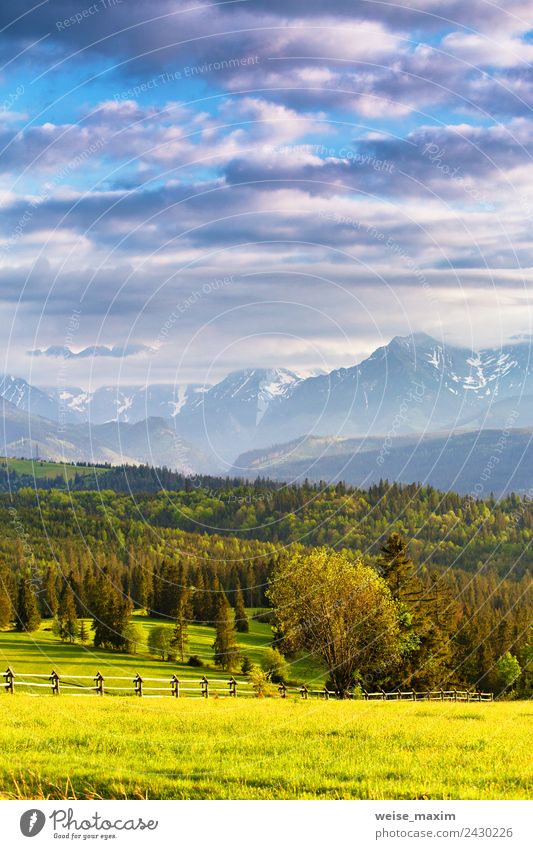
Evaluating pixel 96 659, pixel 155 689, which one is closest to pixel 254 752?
pixel 155 689

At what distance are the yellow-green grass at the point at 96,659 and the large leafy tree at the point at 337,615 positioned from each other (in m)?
36.2

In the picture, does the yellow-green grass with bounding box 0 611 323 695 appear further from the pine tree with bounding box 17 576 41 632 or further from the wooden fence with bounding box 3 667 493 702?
the wooden fence with bounding box 3 667 493 702

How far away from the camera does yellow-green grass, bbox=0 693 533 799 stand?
20688mm

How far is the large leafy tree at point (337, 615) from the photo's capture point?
68625 mm

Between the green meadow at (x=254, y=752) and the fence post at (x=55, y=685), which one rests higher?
the green meadow at (x=254, y=752)

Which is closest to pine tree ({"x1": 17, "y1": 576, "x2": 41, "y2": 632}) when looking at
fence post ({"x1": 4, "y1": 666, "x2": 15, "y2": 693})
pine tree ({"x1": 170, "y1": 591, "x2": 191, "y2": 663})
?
pine tree ({"x1": 170, "y1": 591, "x2": 191, "y2": 663})

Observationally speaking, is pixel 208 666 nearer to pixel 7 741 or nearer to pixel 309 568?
pixel 309 568

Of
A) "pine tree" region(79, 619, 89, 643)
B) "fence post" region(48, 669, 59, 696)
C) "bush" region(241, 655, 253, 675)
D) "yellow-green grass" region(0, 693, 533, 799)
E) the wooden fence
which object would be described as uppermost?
"yellow-green grass" region(0, 693, 533, 799)

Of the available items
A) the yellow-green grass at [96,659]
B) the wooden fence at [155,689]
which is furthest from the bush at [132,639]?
the wooden fence at [155,689]

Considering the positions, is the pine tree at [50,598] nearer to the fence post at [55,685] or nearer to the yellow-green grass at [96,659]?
the yellow-green grass at [96,659]

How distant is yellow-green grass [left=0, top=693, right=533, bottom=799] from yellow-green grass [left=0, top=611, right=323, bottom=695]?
237ft

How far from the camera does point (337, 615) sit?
227 feet

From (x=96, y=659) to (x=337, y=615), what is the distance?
251ft

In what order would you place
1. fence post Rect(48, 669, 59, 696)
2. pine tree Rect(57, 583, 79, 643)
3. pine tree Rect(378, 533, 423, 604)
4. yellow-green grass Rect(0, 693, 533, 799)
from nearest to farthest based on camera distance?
yellow-green grass Rect(0, 693, 533, 799) → fence post Rect(48, 669, 59, 696) → pine tree Rect(378, 533, 423, 604) → pine tree Rect(57, 583, 79, 643)
